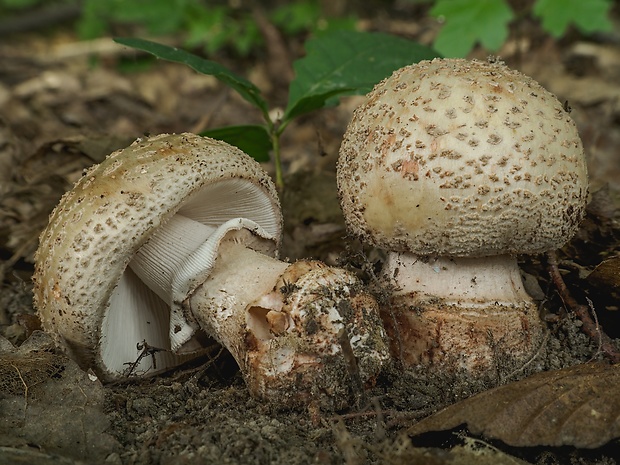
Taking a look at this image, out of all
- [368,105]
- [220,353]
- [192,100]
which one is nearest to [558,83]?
[192,100]

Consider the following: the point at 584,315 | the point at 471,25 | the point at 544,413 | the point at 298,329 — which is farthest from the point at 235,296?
the point at 471,25

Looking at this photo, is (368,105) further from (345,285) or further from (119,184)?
(119,184)

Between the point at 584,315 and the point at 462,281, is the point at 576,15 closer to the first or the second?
the point at 584,315

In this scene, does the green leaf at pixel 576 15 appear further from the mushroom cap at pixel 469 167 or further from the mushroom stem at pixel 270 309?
the mushroom stem at pixel 270 309

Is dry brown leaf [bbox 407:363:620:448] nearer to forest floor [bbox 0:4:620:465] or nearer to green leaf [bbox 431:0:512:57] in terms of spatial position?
forest floor [bbox 0:4:620:465]

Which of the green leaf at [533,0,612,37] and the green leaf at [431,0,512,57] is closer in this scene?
the green leaf at [431,0,512,57]

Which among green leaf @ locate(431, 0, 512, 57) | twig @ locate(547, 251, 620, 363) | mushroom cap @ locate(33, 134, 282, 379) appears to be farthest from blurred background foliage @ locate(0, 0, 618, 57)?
mushroom cap @ locate(33, 134, 282, 379)
